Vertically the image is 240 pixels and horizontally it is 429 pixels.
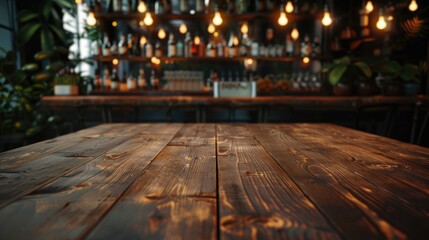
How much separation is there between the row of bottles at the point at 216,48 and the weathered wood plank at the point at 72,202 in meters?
3.81

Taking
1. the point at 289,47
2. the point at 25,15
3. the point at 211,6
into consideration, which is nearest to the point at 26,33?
the point at 25,15

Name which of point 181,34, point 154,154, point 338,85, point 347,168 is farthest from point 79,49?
point 347,168

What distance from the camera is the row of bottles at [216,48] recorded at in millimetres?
4438

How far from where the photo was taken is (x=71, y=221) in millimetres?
438

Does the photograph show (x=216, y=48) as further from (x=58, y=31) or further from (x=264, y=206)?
(x=264, y=206)

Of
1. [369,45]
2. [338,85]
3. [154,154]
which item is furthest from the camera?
[369,45]

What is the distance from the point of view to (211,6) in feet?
14.8

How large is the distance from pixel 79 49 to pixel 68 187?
5248 millimetres

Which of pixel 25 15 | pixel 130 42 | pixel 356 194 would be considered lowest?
pixel 356 194

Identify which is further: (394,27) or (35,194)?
(394,27)

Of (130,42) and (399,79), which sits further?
(130,42)

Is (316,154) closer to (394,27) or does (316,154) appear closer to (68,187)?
(68,187)

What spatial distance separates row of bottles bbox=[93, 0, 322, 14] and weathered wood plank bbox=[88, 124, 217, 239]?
4.03m

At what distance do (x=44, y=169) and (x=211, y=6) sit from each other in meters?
4.17
